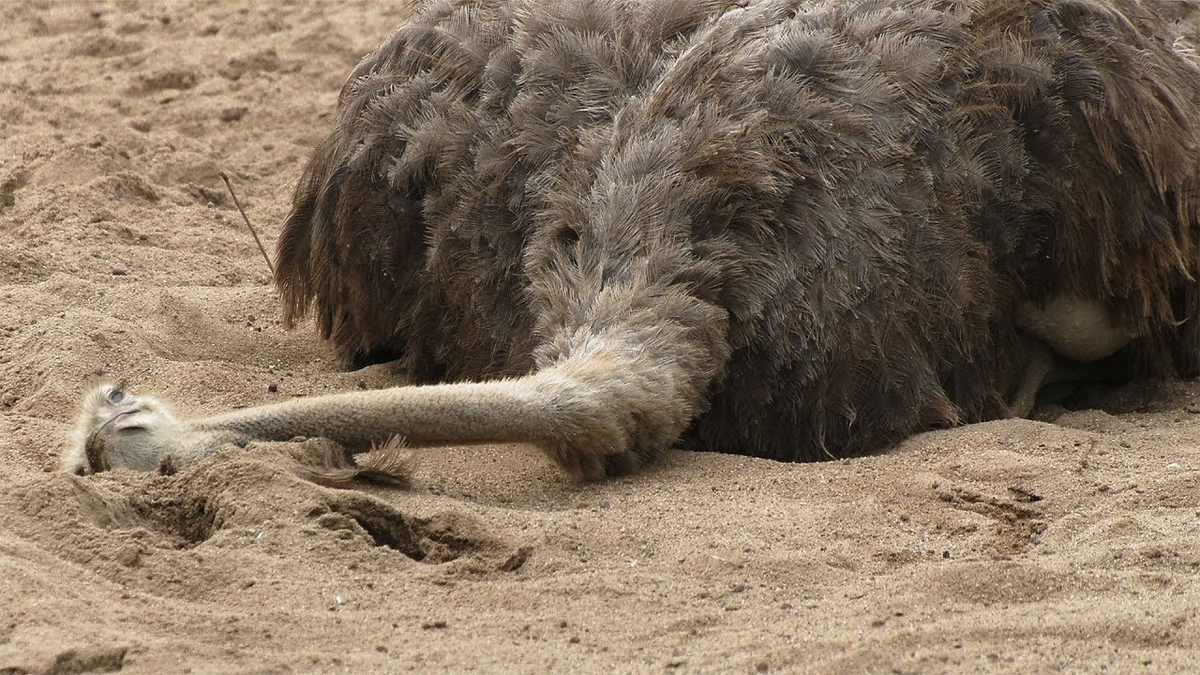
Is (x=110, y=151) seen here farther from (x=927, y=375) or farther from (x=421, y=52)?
(x=927, y=375)

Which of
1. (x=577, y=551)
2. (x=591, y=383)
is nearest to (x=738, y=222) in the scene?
(x=591, y=383)

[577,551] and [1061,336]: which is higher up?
[1061,336]

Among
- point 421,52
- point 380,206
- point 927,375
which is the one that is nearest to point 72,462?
point 380,206

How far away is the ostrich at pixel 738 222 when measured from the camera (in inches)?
172

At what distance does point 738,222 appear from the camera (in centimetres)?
461

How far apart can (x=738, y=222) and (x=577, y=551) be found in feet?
4.03

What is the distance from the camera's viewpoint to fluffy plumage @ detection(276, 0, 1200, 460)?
4566mm

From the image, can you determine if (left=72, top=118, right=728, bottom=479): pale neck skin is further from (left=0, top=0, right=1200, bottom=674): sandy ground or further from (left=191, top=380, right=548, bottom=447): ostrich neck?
(left=0, top=0, right=1200, bottom=674): sandy ground

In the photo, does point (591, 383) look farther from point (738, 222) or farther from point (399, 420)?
point (738, 222)

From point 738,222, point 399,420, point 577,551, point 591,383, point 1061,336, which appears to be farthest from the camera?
point 1061,336

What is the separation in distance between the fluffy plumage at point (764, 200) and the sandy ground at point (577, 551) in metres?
0.26

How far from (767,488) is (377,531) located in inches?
38.1

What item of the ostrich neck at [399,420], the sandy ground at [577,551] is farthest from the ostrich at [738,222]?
the sandy ground at [577,551]

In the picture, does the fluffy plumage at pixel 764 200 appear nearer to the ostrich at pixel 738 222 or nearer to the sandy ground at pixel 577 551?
the ostrich at pixel 738 222
